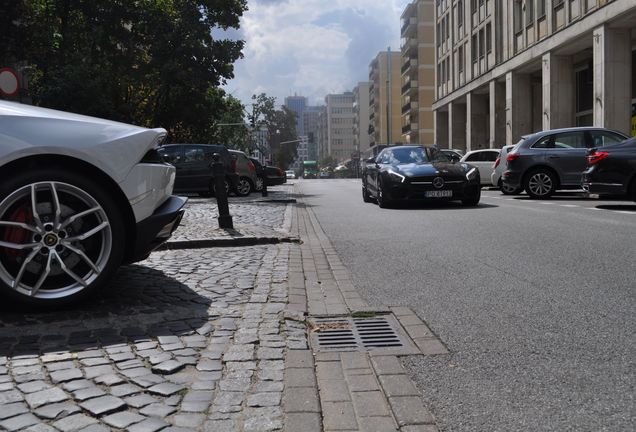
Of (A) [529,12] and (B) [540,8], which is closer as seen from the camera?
(B) [540,8]

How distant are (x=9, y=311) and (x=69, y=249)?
0.61m

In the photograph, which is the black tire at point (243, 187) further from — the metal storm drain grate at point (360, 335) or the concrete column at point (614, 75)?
the metal storm drain grate at point (360, 335)

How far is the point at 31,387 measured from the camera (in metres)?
2.97

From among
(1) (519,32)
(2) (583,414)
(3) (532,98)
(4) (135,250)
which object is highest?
(1) (519,32)

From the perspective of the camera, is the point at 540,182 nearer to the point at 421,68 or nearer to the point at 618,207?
the point at 618,207

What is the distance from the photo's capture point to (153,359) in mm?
3393

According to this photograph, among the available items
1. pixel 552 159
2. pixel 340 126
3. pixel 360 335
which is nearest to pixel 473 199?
pixel 552 159

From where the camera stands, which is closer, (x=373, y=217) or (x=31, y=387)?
(x=31, y=387)

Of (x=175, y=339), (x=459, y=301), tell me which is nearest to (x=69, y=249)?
(x=175, y=339)

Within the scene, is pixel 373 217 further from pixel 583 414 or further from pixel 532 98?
pixel 532 98

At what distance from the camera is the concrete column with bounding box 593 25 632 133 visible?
26438mm

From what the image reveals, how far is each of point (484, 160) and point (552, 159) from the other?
9.15 m

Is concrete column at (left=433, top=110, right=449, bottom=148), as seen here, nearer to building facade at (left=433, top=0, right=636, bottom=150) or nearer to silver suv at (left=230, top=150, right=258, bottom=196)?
building facade at (left=433, top=0, right=636, bottom=150)

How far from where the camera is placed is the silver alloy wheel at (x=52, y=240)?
4195mm
